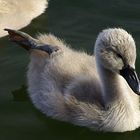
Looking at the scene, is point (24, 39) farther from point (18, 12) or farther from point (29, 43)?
point (18, 12)

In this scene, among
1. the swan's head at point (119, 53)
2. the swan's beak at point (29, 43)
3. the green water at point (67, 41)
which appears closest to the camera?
the swan's head at point (119, 53)

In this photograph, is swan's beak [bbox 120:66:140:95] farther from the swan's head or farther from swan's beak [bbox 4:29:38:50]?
swan's beak [bbox 4:29:38:50]

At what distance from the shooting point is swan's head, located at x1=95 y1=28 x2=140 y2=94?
523 centimetres

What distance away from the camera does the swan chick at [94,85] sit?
208 inches

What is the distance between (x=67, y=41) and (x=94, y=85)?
59.8 inches

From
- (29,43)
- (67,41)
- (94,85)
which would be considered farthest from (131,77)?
(67,41)

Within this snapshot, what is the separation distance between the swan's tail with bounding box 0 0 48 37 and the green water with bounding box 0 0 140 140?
5.2 inches

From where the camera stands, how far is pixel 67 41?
22.9 ft

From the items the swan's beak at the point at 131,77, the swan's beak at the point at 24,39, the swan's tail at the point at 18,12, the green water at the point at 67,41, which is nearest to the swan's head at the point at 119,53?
the swan's beak at the point at 131,77

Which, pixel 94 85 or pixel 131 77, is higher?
pixel 131 77

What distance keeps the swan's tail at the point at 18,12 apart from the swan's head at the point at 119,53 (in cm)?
197

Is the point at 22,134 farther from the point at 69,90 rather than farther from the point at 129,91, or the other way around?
the point at 129,91

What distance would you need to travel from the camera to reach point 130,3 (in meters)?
7.61

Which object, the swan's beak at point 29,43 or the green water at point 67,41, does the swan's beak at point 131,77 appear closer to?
the green water at point 67,41
